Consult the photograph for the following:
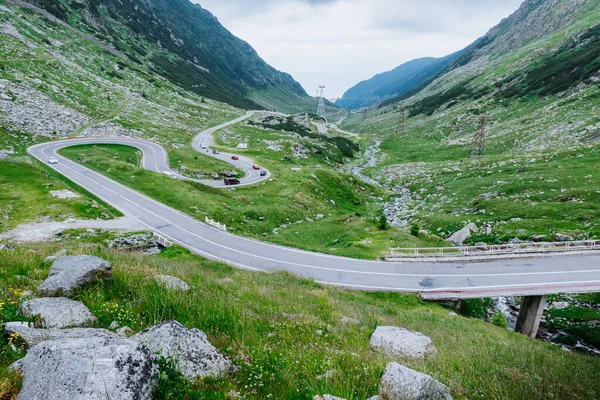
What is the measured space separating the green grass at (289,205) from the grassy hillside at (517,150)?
37.1 feet

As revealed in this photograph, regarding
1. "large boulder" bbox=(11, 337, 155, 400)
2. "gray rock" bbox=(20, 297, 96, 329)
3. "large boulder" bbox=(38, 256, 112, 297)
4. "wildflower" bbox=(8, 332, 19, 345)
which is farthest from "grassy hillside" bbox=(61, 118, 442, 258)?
"large boulder" bbox=(11, 337, 155, 400)

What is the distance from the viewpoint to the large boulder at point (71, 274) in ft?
27.2

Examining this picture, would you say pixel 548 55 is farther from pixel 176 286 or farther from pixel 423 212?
pixel 176 286

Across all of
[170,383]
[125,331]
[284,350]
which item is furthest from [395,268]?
[170,383]

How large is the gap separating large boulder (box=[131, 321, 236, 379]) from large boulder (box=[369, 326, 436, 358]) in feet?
16.1

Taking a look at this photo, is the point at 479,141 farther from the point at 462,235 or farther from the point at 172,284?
the point at 172,284

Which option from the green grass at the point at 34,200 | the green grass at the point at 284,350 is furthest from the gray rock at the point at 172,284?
the green grass at the point at 34,200

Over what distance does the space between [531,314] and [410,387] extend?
25572 mm

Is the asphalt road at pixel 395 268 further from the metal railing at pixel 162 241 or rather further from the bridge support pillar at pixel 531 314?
the metal railing at pixel 162 241

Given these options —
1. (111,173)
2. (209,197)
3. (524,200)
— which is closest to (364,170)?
(524,200)

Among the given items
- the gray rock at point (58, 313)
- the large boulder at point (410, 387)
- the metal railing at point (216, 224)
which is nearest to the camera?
the large boulder at point (410, 387)

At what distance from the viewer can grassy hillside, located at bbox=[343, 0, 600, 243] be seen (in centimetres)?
4124

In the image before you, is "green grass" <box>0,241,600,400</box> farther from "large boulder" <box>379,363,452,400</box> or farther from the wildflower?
"large boulder" <box>379,363,452,400</box>

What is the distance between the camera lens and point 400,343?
9.70 metres
